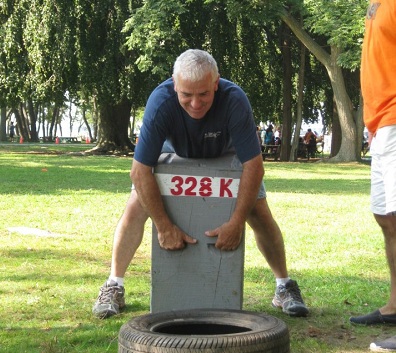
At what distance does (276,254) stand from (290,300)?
33 cm

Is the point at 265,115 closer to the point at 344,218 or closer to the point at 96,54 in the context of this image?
the point at 96,54

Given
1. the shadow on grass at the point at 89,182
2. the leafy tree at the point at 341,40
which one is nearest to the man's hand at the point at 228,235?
the shadow on grass at the point at 89,182

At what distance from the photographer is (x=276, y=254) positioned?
5578 millimetres

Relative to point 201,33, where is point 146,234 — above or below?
below

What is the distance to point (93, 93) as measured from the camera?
111 ft

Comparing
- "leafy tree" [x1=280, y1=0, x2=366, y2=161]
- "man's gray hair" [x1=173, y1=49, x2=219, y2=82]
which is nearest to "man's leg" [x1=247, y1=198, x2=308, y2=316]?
"man's gray hair" [x1=173, y1=49, x2=219, y2=82]

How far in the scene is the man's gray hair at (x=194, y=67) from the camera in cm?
446

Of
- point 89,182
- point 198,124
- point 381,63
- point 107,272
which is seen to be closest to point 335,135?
point 89,182

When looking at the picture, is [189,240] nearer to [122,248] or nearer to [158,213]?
[158,213]

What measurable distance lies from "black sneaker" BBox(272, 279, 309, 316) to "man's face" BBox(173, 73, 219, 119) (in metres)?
1.44

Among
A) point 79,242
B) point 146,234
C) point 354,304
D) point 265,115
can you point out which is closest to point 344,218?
point 146,234

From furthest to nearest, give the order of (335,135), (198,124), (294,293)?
(335,135), (294,293), (198,124)

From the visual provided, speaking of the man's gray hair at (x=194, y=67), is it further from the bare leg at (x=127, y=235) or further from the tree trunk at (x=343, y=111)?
the tree trunk at (x=343, y=111)

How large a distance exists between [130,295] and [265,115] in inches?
1298
